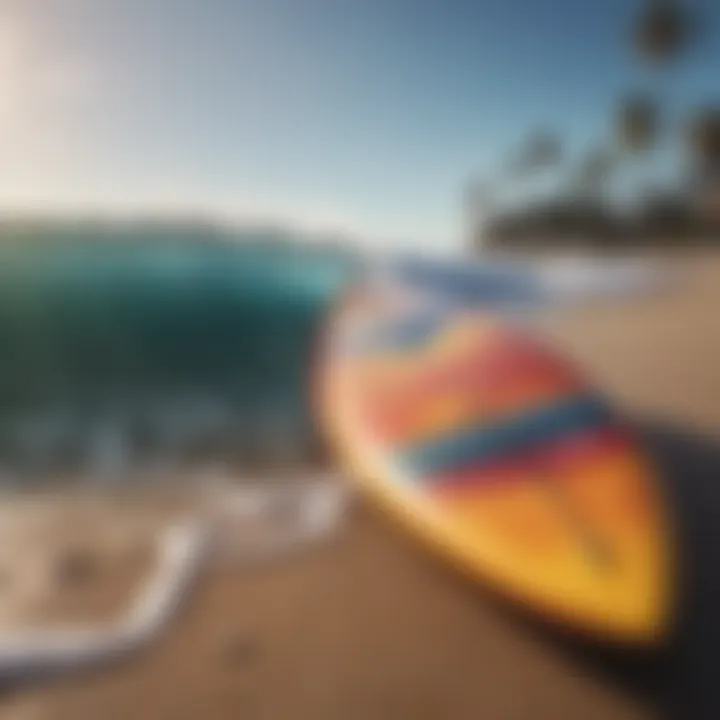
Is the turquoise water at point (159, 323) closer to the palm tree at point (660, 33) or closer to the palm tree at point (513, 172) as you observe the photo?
the palm tree at point (513, 172)

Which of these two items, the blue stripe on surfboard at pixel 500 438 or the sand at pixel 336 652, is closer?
the sand at pixel 336 652

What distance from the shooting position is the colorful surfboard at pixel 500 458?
0.97 metres

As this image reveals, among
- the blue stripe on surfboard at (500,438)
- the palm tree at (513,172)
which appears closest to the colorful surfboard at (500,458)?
the blue stripe on surfboard at (500,438)

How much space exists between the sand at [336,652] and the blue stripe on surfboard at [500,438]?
102 millimetres

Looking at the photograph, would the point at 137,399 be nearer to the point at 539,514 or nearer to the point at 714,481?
the point at 539,514

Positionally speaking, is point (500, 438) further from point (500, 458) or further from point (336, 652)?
point (336, 652)

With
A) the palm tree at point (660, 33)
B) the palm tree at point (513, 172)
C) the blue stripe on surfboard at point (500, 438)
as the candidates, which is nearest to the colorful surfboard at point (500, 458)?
the blue stripe on surfboard at point (500, 438)

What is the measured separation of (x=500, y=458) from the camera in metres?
1.09

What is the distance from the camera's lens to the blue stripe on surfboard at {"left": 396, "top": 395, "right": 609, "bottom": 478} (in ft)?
3.60

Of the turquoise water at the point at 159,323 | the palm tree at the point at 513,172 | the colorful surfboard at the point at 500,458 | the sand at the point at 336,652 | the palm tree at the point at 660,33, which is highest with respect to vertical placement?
the palm tree at the point at 660,33

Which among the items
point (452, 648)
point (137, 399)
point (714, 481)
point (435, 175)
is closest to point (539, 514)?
point (452, 648)

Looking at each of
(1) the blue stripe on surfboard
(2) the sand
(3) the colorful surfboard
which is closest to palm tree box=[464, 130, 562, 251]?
(3) the colorful surfboard

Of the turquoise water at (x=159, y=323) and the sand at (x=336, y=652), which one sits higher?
the turquoise water at (x=159, y=323)

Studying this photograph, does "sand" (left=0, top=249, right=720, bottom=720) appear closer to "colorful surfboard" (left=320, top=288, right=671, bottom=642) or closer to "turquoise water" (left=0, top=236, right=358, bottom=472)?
"colorful surfboard" (left=320, top=288, right=671, bottom=642)
